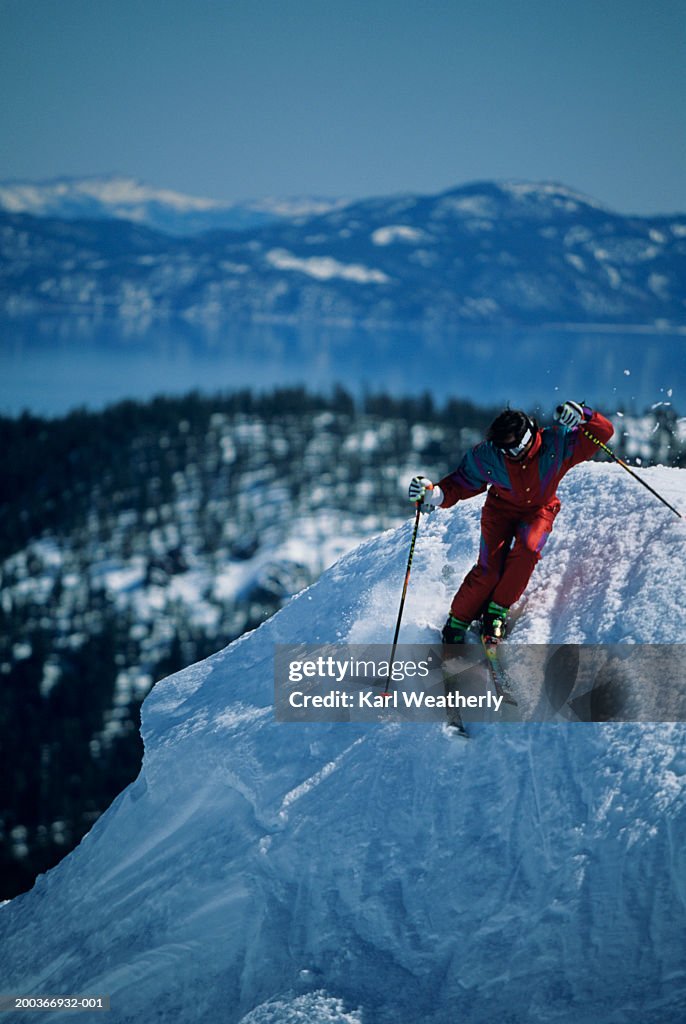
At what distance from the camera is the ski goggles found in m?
6.11

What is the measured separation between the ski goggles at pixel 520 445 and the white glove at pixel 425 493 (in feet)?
2.00

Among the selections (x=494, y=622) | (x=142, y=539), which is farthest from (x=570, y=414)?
(x=142, y=539)

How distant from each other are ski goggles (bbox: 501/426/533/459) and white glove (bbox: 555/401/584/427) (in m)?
0.24

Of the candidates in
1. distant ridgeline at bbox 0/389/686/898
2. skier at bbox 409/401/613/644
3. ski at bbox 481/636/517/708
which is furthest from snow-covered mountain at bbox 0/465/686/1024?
distant ridgeline at bbox 0/389/686/898

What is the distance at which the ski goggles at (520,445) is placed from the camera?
611 centimetres

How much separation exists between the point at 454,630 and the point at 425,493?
101 centimetres

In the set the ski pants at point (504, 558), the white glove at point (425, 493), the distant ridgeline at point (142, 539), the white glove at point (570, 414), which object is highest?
the white glove at point (570, 414)

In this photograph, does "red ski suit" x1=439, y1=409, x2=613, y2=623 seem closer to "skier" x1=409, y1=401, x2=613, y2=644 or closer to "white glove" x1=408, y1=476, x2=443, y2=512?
"skier" x1=409, y1=401, x2=613, y2=644

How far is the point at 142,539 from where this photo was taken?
400 ft

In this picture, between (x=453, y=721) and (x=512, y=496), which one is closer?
(x=453, y=721)

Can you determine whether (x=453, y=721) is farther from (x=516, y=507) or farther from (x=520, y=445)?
(x=520, y=445)

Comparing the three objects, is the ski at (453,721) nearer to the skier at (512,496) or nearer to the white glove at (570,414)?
the skier at (512,496)

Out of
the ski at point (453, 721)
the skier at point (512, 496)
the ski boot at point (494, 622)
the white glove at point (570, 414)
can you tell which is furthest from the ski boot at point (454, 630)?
the white glove at point (570, 414)

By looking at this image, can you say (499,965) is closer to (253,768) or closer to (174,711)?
(253,768)
